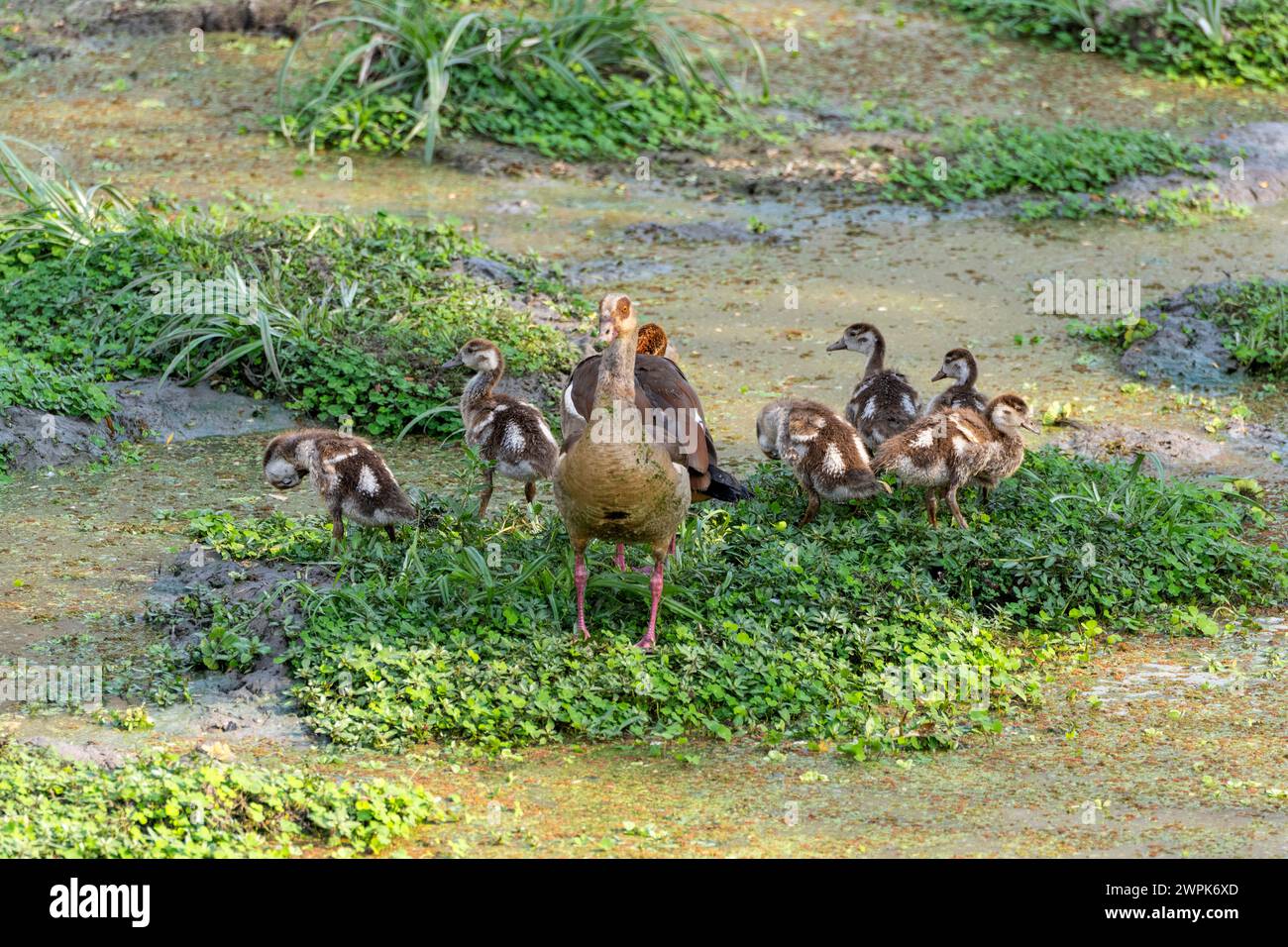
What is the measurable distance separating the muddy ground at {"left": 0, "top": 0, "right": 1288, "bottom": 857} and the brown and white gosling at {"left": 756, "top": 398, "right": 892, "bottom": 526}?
125 cm

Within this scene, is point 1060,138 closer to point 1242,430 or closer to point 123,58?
point 1242,430

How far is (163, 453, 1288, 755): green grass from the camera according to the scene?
6090 millimetres

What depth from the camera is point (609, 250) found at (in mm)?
11859

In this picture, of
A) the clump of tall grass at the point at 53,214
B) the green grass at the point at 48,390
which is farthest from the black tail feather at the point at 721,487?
the clump of tall grass at the point at 53,214

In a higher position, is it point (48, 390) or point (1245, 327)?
point (1245, 327)

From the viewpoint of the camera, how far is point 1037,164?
42.9ft

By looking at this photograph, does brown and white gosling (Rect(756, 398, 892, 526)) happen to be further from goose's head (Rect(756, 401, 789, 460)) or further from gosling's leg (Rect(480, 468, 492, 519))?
gosling's leg (Rect(480, 468, 492, 519))

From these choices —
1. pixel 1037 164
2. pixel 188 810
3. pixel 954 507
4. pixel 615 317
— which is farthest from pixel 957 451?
pixel 1037 164

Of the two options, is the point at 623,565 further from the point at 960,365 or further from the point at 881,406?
the point at 960,365

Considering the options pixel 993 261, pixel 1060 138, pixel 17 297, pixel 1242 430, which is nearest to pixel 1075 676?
pixel 1242 430

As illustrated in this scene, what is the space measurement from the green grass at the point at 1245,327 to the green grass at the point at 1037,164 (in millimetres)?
2343

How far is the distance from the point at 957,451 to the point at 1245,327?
3693 millimetres

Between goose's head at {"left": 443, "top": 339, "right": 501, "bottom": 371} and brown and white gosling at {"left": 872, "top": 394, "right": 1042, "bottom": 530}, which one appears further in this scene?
goose's head at {"left": 443, "top": 339, "right": 501, "bottom": 371}

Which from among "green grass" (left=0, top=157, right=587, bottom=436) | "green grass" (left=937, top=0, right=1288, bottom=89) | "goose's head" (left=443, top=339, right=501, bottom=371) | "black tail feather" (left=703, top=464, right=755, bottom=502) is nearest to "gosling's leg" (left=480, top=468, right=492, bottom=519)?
"goose's head" (left=443, top=339, right=501, bottom=371)
